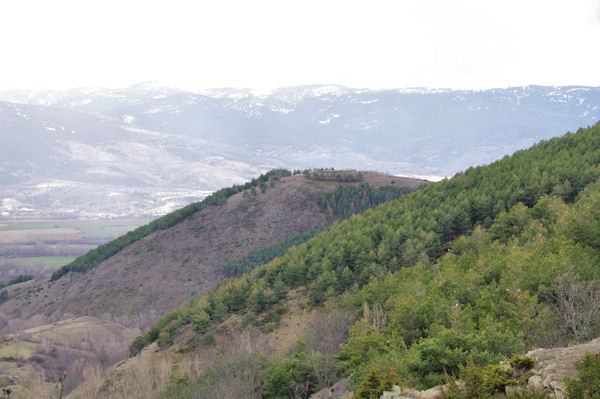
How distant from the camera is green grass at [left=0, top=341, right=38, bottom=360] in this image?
8719cm

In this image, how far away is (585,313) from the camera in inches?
1032

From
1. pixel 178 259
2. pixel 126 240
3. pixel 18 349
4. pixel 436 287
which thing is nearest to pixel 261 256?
pixel 178 259

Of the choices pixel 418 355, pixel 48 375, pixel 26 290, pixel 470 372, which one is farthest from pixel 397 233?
pixel 26 290

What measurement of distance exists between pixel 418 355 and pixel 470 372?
6052 millimetres

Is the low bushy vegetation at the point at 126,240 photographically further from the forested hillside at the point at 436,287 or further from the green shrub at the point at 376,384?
the green shrub at the point at 376,384

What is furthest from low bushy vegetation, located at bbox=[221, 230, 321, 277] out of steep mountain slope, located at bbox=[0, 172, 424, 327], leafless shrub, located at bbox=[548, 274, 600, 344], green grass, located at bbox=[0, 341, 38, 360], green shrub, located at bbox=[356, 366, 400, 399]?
green shrub, located at bbox=[356, 366, 400, 399]

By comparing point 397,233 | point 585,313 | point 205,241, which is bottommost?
point 205,241

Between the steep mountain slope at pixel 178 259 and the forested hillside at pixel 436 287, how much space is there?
1964 inches

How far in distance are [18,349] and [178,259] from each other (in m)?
54.9

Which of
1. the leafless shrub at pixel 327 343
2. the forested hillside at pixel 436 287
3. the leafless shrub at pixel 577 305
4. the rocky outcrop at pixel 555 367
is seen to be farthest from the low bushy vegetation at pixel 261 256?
the rocky outcrop at pixel 555 367

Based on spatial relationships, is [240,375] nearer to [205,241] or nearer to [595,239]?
[595,239]

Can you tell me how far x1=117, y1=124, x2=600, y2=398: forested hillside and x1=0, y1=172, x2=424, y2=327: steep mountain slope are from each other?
49.9 m

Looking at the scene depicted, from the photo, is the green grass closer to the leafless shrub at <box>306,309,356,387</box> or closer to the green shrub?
the leafless shrub at <box>306,309,356,387</box>

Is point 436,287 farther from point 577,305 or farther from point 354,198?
point 354,198
